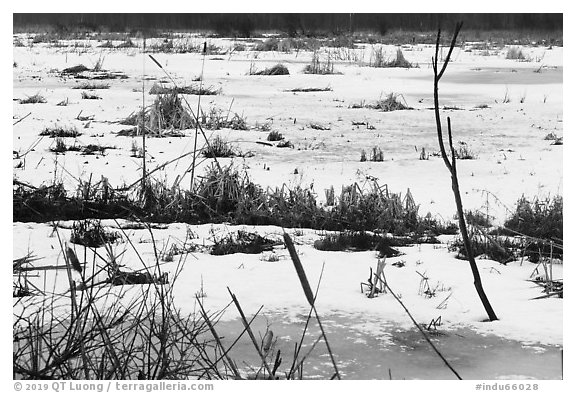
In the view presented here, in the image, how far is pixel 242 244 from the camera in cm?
569

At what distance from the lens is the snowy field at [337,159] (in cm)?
447

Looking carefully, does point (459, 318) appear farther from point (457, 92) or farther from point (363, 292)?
point (457, 92)

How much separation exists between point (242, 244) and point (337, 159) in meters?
3.70

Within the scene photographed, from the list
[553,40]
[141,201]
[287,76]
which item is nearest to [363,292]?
[141,201]

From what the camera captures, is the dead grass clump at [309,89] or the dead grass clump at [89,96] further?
the dead grass clump at [309,89]

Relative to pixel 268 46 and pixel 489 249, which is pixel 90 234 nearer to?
pixel 489 249

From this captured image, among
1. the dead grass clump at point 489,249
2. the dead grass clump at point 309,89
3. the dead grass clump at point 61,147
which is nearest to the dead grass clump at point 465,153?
the dead grass clump at point 489,249

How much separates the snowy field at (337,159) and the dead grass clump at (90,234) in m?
0.09

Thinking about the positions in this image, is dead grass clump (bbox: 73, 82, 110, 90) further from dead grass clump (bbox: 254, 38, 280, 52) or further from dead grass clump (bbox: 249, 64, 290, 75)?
dead grass clump (bbox: 254, 38, 280, 52)

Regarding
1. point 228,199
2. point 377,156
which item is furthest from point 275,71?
point 228,199

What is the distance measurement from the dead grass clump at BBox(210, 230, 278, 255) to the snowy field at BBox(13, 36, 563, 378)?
101 mm

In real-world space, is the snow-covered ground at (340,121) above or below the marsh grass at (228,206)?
above

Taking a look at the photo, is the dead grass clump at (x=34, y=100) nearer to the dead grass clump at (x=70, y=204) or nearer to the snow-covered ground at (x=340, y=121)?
the snow-covered ground at (x=340, y=121)
